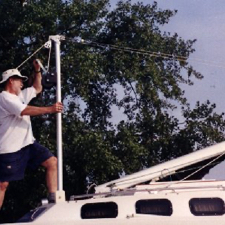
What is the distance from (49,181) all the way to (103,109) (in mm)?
10554

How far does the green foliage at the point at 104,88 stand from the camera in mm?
19781

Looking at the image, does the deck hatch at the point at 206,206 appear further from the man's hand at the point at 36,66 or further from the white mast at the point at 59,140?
the man's hand at the point at 36,66

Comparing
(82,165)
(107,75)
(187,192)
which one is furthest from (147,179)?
(107,75)

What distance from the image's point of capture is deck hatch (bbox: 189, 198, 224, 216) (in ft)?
35.4

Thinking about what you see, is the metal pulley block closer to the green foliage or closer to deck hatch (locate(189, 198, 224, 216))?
deck hatch (locate(189, 198, 224, 216))

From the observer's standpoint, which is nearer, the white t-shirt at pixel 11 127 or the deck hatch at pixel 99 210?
the deck hatch at pixel 99 210

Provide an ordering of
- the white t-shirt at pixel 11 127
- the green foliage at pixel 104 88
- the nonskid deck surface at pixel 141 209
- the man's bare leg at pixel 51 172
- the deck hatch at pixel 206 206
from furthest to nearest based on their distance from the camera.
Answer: the green foliage at pixel 104 88
the man's bare leg at pixel 51 172
the white t-shirt at pixel 11 127
the deck hatch at pixel 206 206
the nonskid deck surface at pixel 141 209

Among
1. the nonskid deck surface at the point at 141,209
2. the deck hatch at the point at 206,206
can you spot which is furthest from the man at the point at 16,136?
the deck hatch at the point at 206,206

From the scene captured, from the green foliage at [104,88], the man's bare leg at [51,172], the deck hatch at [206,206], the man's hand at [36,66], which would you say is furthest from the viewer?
the green foliage at [104,88]

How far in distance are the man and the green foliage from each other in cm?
794

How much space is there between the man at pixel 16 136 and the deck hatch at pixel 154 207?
4.22 ft

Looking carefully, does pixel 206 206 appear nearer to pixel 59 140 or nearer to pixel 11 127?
pixel 59 140

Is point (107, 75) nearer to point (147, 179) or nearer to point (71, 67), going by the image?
point (71, 67)

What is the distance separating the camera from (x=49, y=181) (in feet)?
37.5
